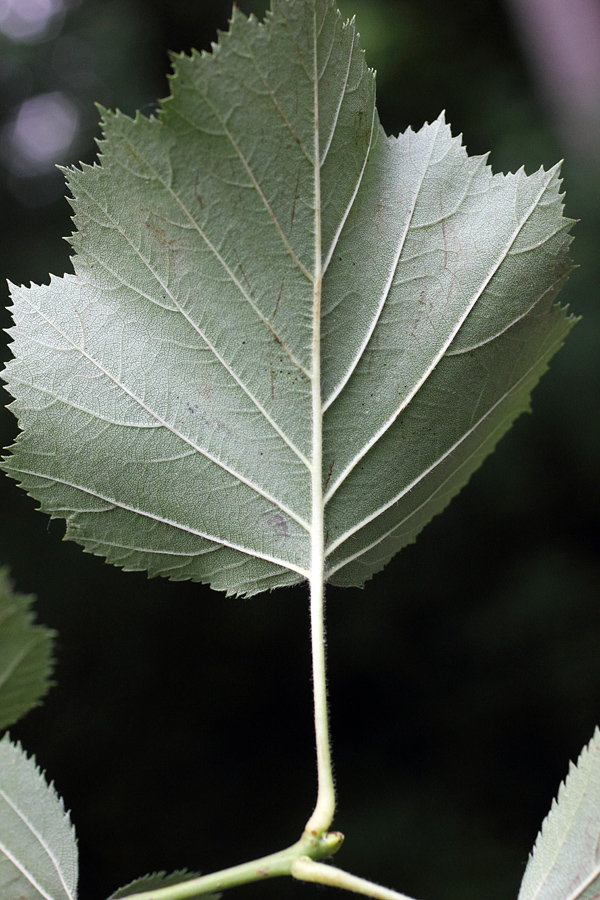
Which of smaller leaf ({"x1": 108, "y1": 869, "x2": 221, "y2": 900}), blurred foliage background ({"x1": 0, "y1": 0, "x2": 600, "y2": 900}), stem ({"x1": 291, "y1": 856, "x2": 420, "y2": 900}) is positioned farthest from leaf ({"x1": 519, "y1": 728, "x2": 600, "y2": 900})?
blurred foliage background ({"x1": 0, "y1": 0, "x2": 600, "y2": 900})

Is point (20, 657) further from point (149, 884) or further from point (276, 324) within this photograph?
point (276, 324)

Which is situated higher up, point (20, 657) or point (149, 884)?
point (20, 657)

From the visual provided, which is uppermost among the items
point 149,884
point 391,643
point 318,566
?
point 391,643

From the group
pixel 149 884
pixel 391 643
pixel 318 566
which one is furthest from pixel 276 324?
pixel 391 643

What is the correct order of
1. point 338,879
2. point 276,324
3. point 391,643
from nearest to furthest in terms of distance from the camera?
point 338,879, point 276,324, point 391,643

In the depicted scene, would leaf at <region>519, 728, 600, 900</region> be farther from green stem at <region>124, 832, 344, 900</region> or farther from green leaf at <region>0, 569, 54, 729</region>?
green leaf at <region>0, 569, 54, 729</region>

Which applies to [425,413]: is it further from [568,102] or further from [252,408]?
[568,102]

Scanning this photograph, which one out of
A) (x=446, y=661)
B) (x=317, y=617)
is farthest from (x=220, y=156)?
(x=446, y=661)
